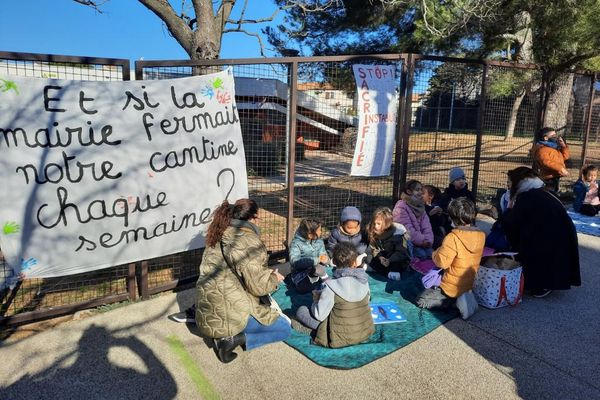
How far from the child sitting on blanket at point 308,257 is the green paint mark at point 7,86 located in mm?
2595

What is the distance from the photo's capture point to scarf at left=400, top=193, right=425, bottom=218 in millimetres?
4906

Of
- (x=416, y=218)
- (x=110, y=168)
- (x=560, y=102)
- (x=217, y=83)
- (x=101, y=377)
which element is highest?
(x=560, y=102)

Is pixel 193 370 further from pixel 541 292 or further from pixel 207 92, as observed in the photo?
pixel 541 292

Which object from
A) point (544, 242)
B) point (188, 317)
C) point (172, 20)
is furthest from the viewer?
point (172, 20)

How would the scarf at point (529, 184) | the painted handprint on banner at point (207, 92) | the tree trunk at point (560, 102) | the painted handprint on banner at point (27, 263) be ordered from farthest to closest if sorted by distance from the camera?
the tree trunk at point (560, 102), the scarf at point (529, 184), the painted handprint on banner at point (207, 92), the painted handprint on banner at point (27, 263)

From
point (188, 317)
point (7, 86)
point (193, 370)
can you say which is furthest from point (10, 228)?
point (193, 370)

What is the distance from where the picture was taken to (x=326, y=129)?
8.09m

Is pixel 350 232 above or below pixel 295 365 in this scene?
above

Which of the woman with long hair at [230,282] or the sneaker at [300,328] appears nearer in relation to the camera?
the woman with long hair at [230,282]

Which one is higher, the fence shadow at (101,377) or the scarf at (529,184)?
the scarf at (529,184)

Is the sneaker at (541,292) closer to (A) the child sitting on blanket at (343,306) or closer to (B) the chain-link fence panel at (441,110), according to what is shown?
(A) the child sitting on blanket at (343,306)

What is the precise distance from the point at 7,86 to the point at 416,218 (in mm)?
3993

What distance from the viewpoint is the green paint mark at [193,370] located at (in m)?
2.72

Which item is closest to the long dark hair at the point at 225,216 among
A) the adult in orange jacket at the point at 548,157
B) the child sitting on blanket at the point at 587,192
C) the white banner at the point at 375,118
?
the white banner at the point at 375,118
